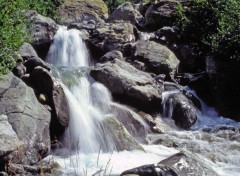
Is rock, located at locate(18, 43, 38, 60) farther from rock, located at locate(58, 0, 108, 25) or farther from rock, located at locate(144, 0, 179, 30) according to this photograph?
rock, located at locate(58, 0, 108, 25)

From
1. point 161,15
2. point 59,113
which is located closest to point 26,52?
point 59,113

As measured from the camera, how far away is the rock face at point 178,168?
8.01m

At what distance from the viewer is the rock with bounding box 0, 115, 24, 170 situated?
8.58 m

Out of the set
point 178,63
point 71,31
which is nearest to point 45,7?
point 71,31

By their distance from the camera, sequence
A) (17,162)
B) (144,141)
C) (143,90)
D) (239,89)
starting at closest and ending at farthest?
(17,162) < (144,141) < (143,90) < (239,89)

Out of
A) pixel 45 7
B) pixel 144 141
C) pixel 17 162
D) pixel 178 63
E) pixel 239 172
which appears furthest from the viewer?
pixel 45 7

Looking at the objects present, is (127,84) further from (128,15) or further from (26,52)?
(128,15)

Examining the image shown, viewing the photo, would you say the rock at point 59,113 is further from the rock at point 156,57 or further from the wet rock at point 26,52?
the rock at point 156,57

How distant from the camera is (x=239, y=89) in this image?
16.5 m

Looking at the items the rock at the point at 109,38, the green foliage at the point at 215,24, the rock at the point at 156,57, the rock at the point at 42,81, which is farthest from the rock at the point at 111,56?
the rock at the point at 42,81

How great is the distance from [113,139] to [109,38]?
8861mm

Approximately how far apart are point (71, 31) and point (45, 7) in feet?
17.2

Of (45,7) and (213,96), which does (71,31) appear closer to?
(45,7)

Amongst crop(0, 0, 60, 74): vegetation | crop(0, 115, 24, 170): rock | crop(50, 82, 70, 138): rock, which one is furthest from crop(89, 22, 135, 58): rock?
crop(0, 115, 24, 170): rock
